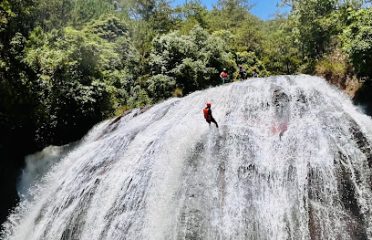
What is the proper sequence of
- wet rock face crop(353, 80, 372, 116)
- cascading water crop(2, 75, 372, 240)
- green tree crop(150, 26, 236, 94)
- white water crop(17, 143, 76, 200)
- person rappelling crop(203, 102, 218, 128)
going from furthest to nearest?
green tree crop(150, 26, 236, 94) < white water crop(17, 143, 76, 200) < wet rock face crop(353, 80, 372, 116) < person rappelling crop(203, 102, 218, 128) < cascading water crop(2, 75, 372, 240)

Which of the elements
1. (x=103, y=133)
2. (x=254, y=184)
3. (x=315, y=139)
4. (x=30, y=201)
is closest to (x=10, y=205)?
(x=30, y=201)

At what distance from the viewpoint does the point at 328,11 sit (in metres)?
28.3

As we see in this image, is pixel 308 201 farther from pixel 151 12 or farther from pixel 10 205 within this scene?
pixel 151 12

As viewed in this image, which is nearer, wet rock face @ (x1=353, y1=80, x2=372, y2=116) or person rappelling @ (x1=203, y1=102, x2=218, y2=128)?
person rappelling @ (x1=203, y1=102, x2=218, y2=128)

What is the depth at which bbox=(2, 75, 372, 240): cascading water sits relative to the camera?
12.2 metres

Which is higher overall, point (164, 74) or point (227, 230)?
point (164, 74)

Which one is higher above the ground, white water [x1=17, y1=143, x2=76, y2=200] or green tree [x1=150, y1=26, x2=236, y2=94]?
green tree [x1=150, y1=26, x2=236, y2=94]

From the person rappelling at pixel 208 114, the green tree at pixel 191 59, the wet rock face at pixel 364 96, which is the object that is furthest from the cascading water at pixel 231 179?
the green tree at pixel 191 59

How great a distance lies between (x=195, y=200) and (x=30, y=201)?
33.3ft

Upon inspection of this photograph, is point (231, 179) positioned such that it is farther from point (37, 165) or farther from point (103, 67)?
point (103, 67)

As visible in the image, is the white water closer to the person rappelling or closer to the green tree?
the green tree

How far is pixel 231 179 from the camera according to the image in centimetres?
1361

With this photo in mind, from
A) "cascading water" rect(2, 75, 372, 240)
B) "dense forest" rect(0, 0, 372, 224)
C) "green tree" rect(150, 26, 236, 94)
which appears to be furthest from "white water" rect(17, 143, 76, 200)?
"green tree" rect(150, 26, 236, 94)

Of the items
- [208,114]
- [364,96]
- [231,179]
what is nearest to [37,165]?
[208,114]
